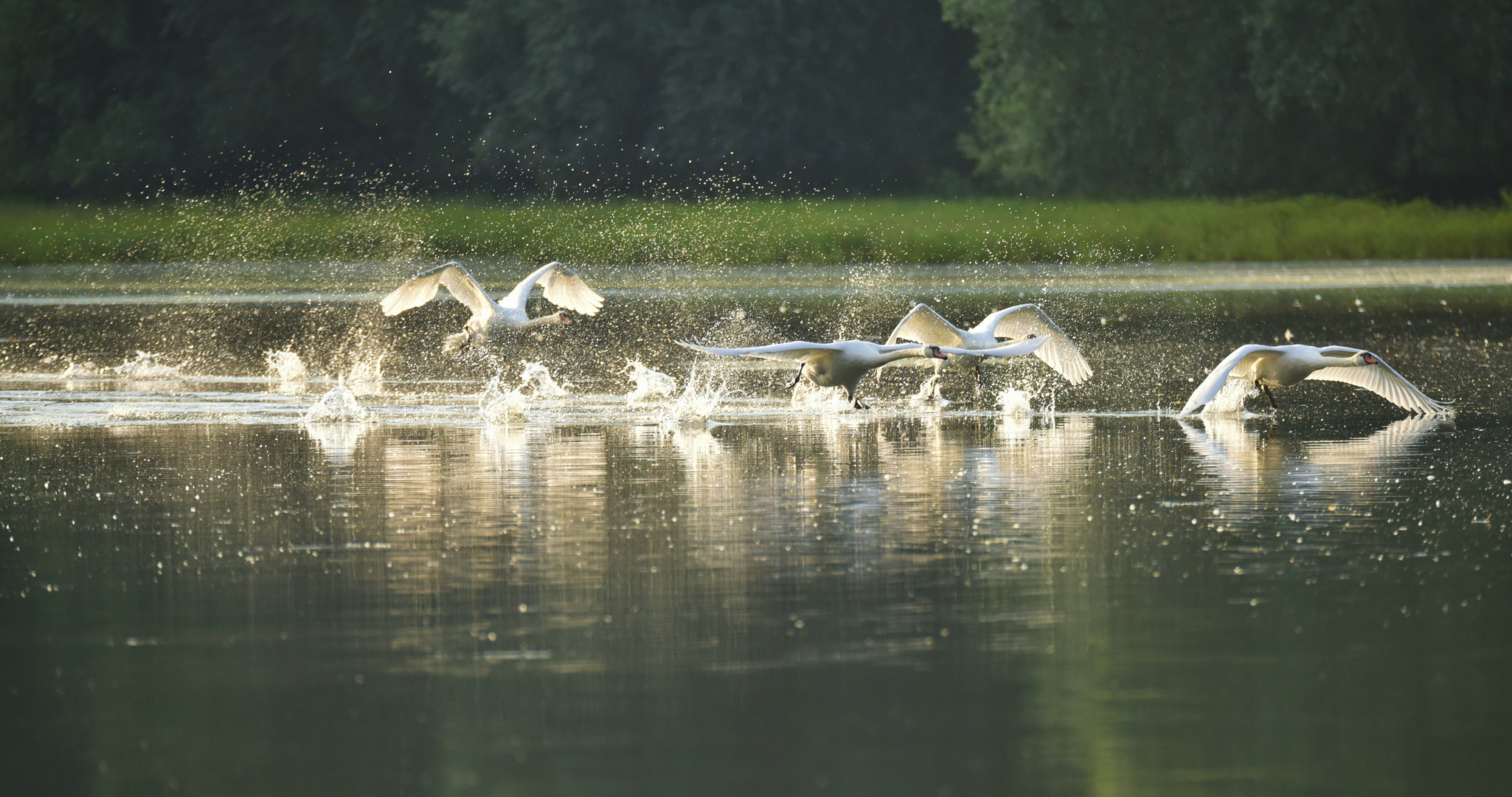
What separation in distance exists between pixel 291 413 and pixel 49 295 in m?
18.1

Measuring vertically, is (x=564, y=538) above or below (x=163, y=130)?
below

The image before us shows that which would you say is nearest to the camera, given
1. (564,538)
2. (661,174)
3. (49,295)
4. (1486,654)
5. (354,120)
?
(1486,654)

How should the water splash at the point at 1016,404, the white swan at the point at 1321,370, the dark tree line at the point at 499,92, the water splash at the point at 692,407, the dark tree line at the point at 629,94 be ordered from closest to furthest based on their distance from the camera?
the white swan at the point at 1321,370
the water splash at the point at 692,407
the water splash at the point at 1016,404
the dark tree line at the point at 629,94
the dark tree line at the point at 499,92

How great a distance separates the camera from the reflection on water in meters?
6.13

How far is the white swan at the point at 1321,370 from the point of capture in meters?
14.4

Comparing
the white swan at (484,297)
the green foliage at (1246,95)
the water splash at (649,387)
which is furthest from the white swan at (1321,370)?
the green foliage at (1246,95)

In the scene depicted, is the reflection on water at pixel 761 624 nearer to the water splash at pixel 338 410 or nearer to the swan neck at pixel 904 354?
the swan neck at pixel 904 354

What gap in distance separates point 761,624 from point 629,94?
47.9 metres

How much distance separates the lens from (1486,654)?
725 centimetres

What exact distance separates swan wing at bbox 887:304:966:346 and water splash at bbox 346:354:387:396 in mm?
4486

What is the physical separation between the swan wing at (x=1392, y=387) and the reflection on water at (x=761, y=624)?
214 centimetres

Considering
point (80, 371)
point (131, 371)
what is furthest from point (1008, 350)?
point (80, 371)

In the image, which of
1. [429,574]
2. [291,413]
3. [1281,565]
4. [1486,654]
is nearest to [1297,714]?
[1486,654]

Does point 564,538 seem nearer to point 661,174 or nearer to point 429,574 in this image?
point 429,574
